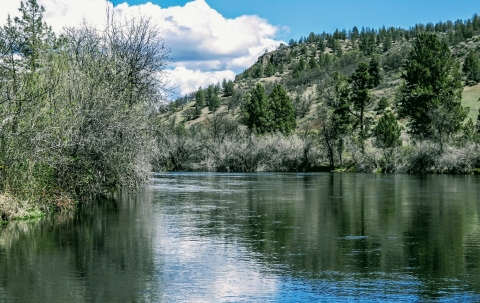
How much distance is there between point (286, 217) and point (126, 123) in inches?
455

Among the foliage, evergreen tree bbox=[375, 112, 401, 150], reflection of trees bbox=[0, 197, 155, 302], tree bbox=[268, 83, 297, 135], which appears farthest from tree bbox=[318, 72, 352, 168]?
reflection of trees bbox=[0, 197, 155, 302]

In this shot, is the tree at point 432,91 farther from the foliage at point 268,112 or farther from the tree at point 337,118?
the foliage at point 268,112

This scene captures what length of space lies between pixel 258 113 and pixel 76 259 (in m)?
94.0

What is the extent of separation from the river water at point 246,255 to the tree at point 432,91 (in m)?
53.4

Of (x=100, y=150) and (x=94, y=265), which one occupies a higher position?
(x=100, y=150)

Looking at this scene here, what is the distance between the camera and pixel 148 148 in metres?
35.5

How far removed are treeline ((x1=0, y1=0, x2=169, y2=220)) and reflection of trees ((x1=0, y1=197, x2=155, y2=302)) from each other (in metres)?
2.35

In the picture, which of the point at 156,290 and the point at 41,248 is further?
the point at 41,248

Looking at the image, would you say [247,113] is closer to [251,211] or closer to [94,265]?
[251,211]

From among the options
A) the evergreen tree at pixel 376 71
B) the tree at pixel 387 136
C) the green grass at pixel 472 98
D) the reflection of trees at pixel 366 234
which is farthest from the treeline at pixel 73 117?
the evergreen tree at pixel 376 71

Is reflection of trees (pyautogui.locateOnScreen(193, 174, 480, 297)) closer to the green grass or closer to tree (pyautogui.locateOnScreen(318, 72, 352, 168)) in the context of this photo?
tree (pyautogui.locateOnScreen(318, 72, 352, 168))

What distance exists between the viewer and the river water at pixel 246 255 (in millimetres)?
11719

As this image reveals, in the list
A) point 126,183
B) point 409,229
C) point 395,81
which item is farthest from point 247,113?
point 409,229

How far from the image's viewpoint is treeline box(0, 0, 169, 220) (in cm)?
2220
